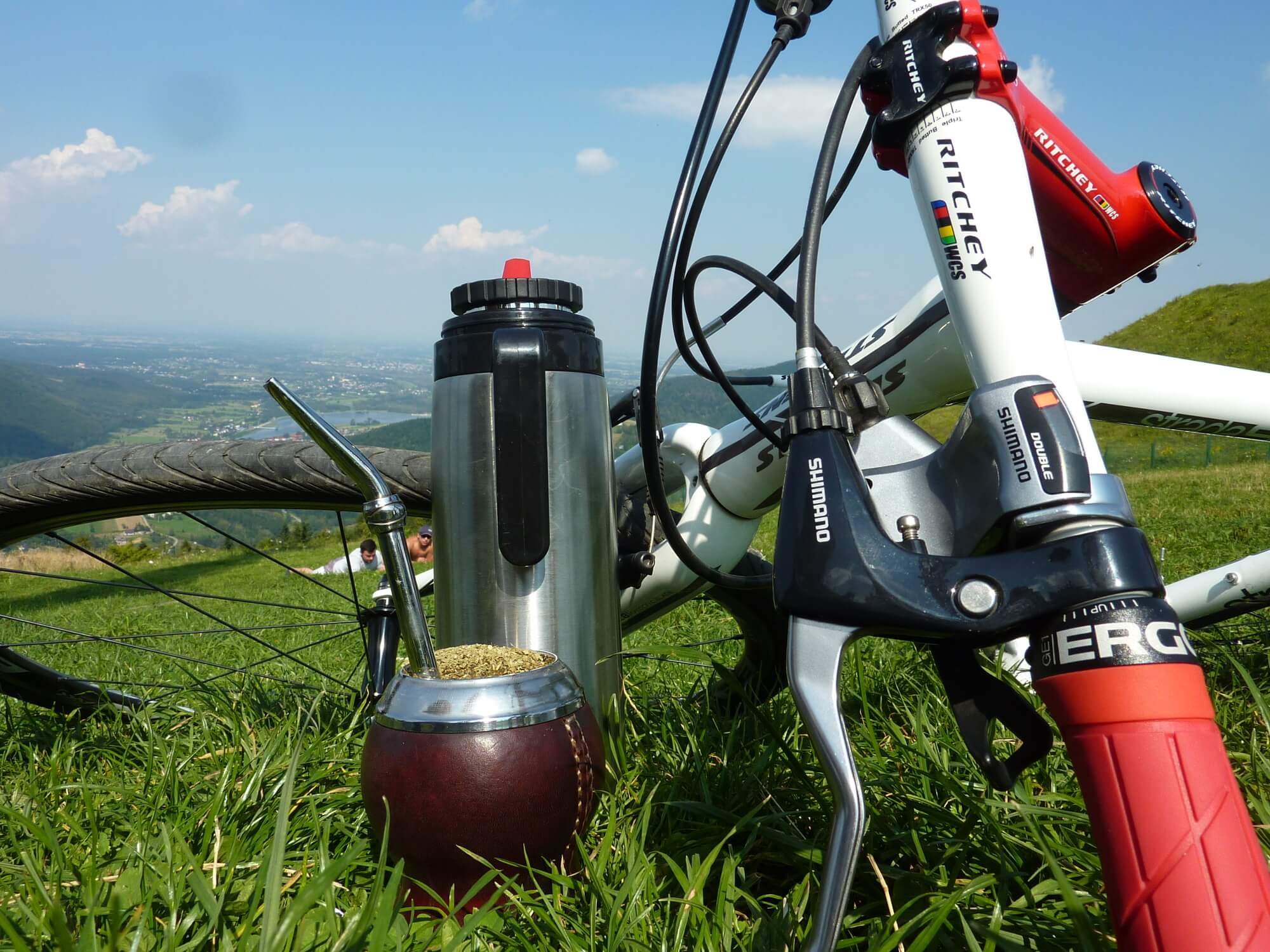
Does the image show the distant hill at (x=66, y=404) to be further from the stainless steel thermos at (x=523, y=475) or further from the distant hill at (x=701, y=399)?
the stainless steel thermos at (x=523, y=475)

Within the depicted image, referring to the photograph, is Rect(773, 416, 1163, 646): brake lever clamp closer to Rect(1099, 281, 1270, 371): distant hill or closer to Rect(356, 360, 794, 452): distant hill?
Rect(356, 360, 794, 452): distant hill

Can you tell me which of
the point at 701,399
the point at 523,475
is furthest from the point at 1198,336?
the point at 523,475

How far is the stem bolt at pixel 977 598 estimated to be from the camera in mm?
741

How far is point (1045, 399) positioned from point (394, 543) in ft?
2.35

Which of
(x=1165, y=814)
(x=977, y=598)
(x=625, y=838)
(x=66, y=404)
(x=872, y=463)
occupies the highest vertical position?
(x=66, y=404)

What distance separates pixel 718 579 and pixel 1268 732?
89 cm

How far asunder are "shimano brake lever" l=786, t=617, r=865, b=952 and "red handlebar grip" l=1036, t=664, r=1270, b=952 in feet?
0.58

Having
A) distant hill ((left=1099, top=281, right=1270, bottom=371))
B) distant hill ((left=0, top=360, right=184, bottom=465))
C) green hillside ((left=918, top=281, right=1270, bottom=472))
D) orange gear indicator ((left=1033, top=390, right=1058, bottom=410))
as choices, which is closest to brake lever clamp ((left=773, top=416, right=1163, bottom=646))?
orange gear indicator ((left=1033, top=390, right=1058, bottom=410))

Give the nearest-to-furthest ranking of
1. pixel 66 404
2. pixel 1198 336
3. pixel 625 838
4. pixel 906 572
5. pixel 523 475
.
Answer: pixel 906 572
pixel 625 838
pixel 523 475
pixel 1198 336
pixel 66 404

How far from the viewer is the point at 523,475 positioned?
128 cm

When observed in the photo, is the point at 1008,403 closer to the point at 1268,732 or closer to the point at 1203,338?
the point at 1268,732

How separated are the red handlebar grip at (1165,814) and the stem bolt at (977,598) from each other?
0.08 metres

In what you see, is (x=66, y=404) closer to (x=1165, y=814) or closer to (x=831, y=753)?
(x=831, y=753)

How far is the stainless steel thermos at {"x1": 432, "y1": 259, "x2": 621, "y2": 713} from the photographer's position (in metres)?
1.28
